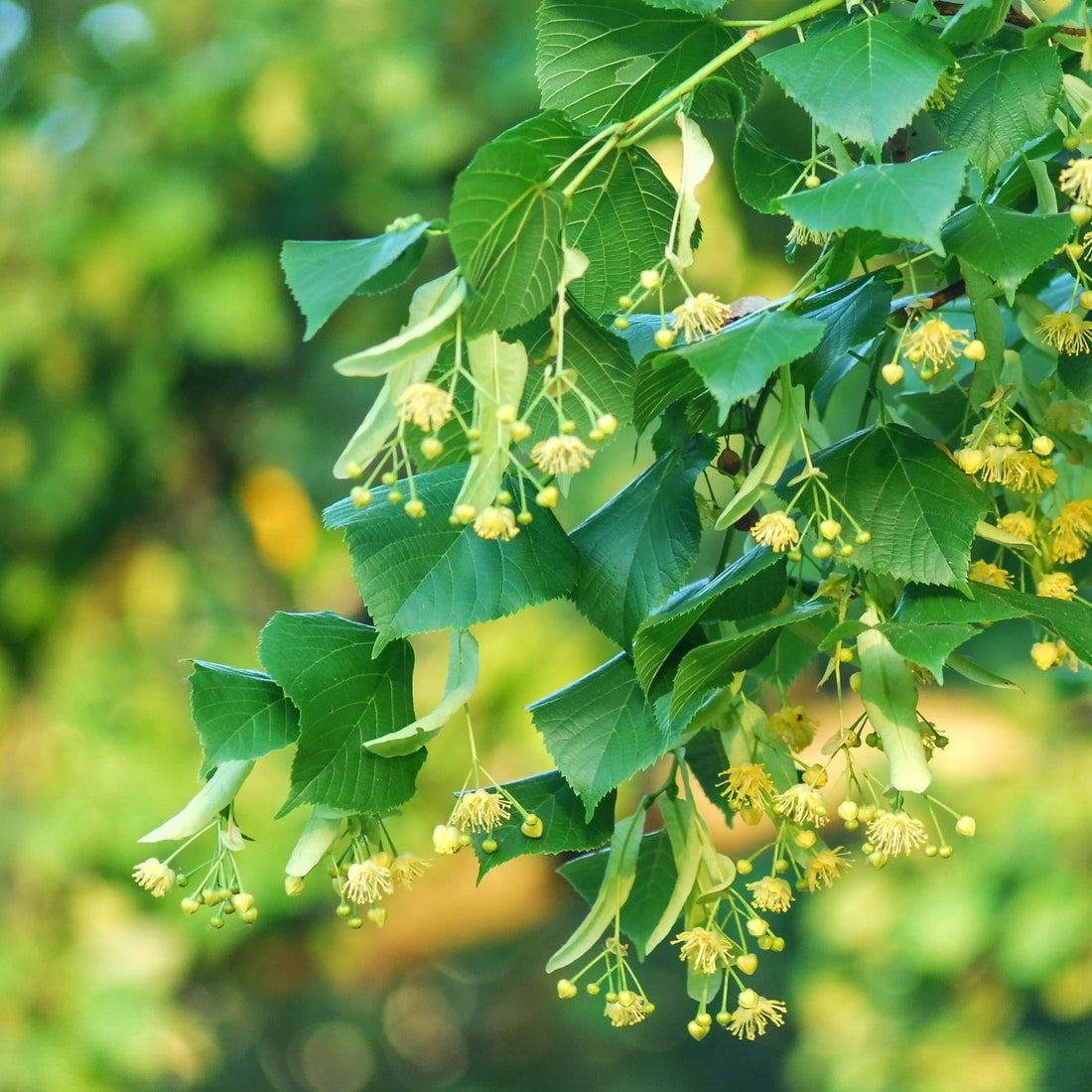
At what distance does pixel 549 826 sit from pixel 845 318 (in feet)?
0.85

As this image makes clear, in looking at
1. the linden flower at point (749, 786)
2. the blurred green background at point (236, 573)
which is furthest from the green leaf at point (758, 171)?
the blurred green background at point (236, 573)

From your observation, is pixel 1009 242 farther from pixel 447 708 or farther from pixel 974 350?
pixel 447 708

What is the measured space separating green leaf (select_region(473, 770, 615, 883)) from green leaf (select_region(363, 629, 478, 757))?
60 millimetres

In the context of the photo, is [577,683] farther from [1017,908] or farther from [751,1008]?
[1017,908]

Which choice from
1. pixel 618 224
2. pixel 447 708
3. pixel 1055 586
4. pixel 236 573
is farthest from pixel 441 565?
pixel 236 573

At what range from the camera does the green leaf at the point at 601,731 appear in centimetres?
57

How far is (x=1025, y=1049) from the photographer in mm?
2314

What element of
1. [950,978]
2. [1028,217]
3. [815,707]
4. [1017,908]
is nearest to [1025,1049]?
[950,978]

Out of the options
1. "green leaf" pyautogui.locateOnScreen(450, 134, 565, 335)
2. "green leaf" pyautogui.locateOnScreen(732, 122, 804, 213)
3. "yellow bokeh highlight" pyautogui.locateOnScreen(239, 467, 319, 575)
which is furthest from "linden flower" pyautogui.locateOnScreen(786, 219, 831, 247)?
"yellow bokeh highlight" pyautogui.locateOnScreen(239, 467, 319, 575)

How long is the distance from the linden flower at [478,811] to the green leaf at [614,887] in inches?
2.5

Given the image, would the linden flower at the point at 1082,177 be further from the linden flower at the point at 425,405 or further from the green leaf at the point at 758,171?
the linden flower at the point at 425,405

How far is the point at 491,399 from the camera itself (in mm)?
484

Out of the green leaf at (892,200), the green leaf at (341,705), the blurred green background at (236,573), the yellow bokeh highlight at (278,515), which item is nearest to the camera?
the green leaf at (892,200)

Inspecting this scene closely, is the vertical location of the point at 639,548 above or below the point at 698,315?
below
